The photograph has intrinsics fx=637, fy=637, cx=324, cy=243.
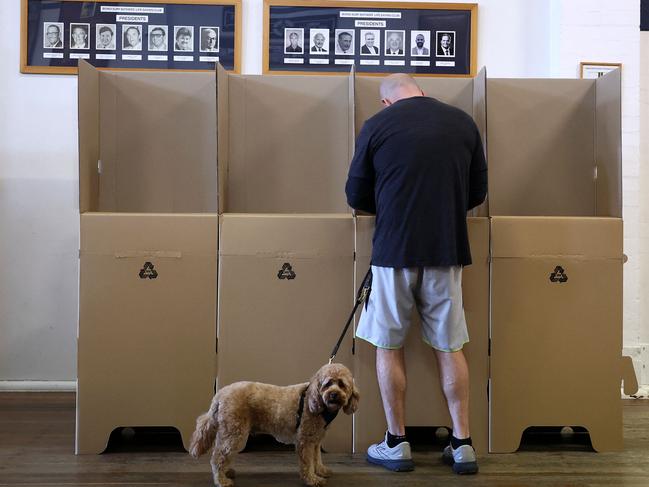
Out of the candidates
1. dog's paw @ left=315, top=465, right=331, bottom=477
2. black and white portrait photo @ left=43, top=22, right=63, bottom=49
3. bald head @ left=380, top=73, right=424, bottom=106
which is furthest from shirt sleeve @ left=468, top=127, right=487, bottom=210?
black and white portrait photo @ left=43, top=22, right=63, bottom=49

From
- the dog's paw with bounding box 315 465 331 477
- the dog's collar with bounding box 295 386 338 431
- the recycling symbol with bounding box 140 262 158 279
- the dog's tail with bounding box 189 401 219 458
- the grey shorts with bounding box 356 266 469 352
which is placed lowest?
the dog's paw with bounding box 315 465 331 477

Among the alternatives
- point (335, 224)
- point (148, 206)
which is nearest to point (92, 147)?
point (148, 206)

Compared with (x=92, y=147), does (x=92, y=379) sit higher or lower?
lower

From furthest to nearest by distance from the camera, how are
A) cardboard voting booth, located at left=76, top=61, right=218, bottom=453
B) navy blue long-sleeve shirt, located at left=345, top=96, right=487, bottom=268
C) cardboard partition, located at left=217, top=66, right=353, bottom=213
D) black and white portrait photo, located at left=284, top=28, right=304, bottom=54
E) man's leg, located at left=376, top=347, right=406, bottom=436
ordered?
black and white portrait photo, located at left=284, top=28, right=304, bottom=54 < cardboard partition, located at left=217, top=66, right=353, bottom=213 < cardboard voting booth, located at left=76, top=61, right=218, bottom=453 < man's leg, located at left=376, top=347, right=406, bottom=436 < navy blue long-sleeve shirt, located at left=345, top=96, right=487, bottom=268

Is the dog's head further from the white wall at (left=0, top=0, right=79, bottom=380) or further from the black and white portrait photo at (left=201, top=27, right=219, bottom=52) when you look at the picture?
the black and white portrait photo at (left=201, top=27, right=219, bottom=52)

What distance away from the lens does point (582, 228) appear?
234 centimetres

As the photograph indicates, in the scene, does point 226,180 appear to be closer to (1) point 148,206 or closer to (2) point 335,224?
(1) point 148,206

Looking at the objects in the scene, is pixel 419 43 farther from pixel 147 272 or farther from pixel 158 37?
pixel 147 272

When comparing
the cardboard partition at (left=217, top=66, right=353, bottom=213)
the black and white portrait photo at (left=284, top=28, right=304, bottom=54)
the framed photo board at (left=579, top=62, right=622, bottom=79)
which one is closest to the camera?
the cardboard partition at (left=217, top=66, right=353, bottom=213)

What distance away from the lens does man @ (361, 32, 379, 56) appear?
10.5 ft

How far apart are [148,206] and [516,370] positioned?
1594 mm

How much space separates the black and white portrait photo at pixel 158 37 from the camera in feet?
10.4

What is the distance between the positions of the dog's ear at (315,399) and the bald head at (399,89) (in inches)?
40.0

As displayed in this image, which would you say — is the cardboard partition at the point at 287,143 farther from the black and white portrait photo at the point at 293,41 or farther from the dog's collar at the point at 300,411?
the dog's collar at the point at 300,411
